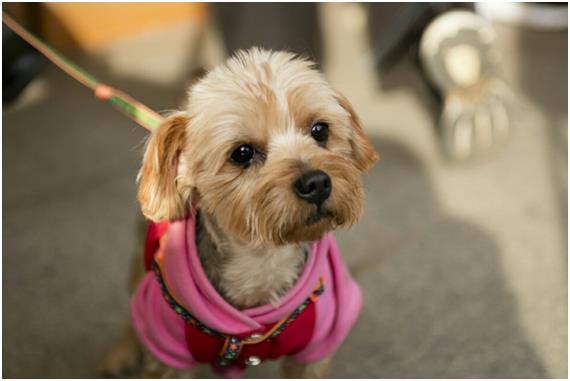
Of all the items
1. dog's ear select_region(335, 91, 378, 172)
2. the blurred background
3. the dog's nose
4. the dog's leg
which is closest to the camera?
the dog's nose

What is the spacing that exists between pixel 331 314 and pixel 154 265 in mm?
322

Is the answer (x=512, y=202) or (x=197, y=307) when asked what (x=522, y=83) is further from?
(x=197, y=307)

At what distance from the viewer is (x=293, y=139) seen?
3.47 ft

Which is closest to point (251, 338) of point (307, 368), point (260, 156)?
point (307, 368)

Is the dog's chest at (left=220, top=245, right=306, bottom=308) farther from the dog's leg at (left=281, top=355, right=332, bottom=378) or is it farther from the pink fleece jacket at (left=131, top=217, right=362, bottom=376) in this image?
the dog's leg at (left=281, top=355, right=332, bottom=378)

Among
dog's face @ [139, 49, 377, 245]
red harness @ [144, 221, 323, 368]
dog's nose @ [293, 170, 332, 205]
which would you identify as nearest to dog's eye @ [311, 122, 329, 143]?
dog's face @ [139, 49, 377, 245]

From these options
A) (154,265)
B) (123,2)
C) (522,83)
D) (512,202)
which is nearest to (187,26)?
(123,2)

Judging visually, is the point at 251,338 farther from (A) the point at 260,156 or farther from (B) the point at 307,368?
(A) the point at 260,156

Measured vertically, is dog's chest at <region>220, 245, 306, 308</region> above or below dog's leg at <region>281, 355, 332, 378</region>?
above

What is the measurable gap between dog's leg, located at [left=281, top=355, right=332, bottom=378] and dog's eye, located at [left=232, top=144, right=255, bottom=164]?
46 cm

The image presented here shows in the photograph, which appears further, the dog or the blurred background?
the blurred background

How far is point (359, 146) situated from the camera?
114cm

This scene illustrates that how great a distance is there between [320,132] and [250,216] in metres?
0.18

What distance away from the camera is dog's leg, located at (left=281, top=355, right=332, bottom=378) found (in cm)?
135
